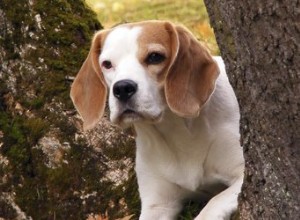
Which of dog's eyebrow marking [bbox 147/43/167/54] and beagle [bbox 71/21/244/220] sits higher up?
dog's eyebrow marking [bbox 147/43/167/54]

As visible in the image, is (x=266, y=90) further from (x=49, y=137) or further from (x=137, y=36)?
(x=49, y=137)

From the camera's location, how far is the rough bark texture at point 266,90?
333 cm

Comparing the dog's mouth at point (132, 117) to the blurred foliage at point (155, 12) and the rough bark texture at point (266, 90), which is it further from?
the blurred foliage at point (155, 12)

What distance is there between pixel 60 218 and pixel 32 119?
2.32ft

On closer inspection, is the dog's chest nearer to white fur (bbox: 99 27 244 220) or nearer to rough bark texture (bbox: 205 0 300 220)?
white fur (bbox: 99 27 244 220)

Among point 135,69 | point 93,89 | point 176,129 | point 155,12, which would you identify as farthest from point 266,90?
point 155,12

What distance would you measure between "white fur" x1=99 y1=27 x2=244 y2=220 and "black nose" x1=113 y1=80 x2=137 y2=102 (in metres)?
0.10

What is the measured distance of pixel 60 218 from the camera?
17.9ft

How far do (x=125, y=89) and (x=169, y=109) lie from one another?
453 mm

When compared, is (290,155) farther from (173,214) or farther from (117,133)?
(117,133)

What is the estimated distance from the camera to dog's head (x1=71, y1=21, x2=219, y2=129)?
15.2 feet

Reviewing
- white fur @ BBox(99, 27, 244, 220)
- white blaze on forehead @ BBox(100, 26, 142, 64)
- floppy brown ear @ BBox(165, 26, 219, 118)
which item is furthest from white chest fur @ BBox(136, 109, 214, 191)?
white blaze on forehead @ BBox(100, 26, 142, 64)

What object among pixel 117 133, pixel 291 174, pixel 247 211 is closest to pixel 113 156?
pixel 117 133

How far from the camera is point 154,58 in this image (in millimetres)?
4816
